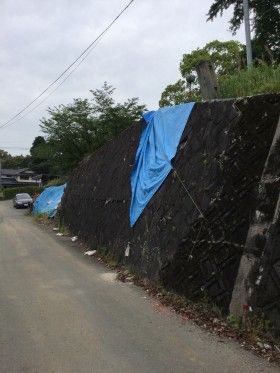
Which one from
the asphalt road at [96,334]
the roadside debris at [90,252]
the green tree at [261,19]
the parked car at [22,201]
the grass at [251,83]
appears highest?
the green tree at [261,19]

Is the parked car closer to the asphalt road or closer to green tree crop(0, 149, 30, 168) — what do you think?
the asphalt road

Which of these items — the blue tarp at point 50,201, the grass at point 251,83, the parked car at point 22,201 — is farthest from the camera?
the parked car at point 22,201

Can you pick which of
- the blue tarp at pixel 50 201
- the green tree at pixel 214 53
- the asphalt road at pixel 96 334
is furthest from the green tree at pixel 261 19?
the asphalt road at pixel 96 334

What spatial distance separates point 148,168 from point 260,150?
4.05 meters

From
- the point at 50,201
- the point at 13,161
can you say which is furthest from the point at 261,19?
the point at 13,161

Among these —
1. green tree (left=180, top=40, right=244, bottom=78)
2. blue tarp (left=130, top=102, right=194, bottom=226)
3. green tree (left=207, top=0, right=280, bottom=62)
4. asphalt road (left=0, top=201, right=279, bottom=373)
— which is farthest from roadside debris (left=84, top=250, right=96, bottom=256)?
green tree (left=180, top=40, right=244, bottom=78)

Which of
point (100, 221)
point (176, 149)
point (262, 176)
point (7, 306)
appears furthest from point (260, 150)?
point (100, 221)

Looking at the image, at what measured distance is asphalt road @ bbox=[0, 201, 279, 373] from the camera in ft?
16.0

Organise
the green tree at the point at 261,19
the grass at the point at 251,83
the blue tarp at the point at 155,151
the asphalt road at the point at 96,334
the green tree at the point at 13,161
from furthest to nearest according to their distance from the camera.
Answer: the green tree at the point at 13,161 < the green tree at the point at 261,19 < the blue tarp at the point at 155,151 < the grass at the point at 251,83 < the asphalt road at the point at 96,334

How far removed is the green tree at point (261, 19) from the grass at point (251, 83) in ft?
50.8

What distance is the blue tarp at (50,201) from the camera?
28544 mm

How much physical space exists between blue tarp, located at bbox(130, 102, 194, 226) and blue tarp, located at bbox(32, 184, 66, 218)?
54.8ft

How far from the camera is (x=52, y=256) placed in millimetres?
13086

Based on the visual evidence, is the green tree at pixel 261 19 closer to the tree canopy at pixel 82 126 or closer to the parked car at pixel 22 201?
the tree canopy at pixel 82 126
